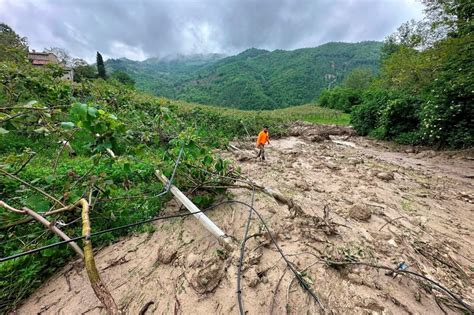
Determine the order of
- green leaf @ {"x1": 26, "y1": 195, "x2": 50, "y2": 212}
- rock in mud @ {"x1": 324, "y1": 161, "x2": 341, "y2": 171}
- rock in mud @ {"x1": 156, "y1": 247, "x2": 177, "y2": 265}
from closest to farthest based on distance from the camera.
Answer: green leaf @ {"x1": 26, "y1": 195, "x2": 50, "y2": 212} → rock in mud @ {"x1": 156, "y1": 247, "x2": 177, "y2": 265} → rock in mud @ {"x1": 324, "y1": 161, "x2": 341, "y2": 171}

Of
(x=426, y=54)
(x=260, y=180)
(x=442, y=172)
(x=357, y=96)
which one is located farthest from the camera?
(x=357, y=96)

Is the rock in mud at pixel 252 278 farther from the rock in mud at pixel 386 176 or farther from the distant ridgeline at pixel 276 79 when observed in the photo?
the distant ridgeline at pixel 276 79

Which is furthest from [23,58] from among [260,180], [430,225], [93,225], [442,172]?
[442,172]

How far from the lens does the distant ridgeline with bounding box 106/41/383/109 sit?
61.3 m

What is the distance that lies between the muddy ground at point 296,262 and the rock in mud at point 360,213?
15 mm

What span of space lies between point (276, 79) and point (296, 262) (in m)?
81.7

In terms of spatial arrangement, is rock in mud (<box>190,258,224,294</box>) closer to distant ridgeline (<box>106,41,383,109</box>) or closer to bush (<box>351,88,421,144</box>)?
bush (<box>351,88,421,144</box>)

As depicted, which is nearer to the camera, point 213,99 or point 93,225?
point 93,225

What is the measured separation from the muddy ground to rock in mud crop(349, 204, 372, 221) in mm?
15

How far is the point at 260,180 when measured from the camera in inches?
183

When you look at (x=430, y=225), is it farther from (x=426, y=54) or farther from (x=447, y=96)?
(x=426, y=54)

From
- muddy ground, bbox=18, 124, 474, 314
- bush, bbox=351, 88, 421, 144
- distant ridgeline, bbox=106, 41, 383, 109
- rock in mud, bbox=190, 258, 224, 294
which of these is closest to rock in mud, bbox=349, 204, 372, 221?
muddy ground, bbox=18, 124, 474, 314

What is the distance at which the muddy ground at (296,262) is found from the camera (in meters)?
1.92

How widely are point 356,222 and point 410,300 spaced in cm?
124
